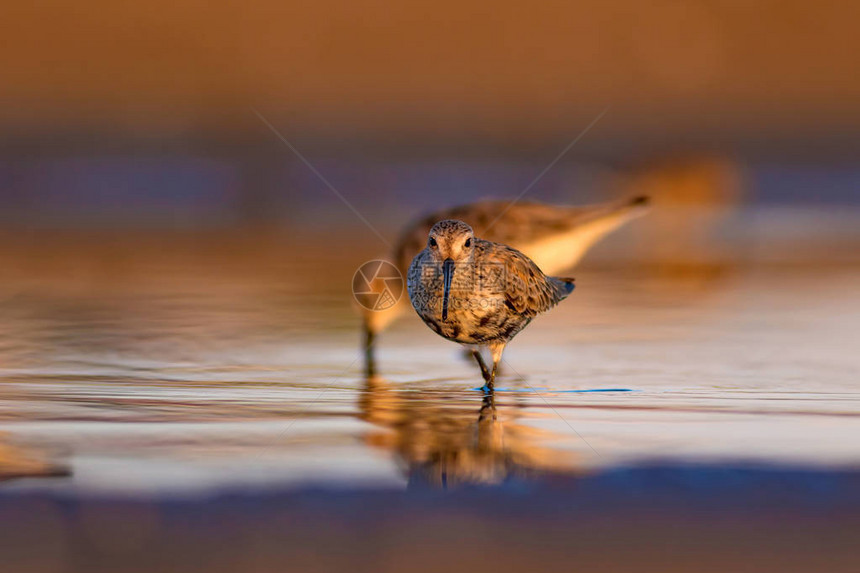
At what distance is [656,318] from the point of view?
27.8 feet

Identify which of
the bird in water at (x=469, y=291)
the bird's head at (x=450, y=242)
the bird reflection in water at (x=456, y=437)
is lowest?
the bird reflection in water at (x=456, y=437)

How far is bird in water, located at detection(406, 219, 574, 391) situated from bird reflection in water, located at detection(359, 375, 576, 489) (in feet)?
1.07

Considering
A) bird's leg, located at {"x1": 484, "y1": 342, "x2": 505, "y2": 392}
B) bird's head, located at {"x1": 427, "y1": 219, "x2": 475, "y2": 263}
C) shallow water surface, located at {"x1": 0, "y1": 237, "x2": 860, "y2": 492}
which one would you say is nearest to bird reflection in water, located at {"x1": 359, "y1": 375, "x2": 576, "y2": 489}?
shallow water surface, located at {"x1": 0, "y1": 237, "x2": 860, "y2": 492}

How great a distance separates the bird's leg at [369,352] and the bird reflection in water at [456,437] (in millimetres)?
296

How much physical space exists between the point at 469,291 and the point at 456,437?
124 centimetres

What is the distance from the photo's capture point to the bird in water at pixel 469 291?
20.4 feet

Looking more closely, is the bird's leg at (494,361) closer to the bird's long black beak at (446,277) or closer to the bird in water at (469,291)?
the bird in water at (469,291)

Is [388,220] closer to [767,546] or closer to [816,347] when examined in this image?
[816,347]

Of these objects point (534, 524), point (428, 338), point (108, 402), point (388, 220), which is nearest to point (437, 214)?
point (428, 338)

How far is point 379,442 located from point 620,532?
135cm

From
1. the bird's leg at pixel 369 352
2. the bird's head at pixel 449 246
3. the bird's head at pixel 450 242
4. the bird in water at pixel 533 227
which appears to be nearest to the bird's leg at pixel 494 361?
the bird's head at pixel 449 246

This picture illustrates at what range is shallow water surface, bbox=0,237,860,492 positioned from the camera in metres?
4.64

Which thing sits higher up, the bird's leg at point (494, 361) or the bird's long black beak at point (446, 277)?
the bird's long black beak at point (446, 277)

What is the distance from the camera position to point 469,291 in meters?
6.25
